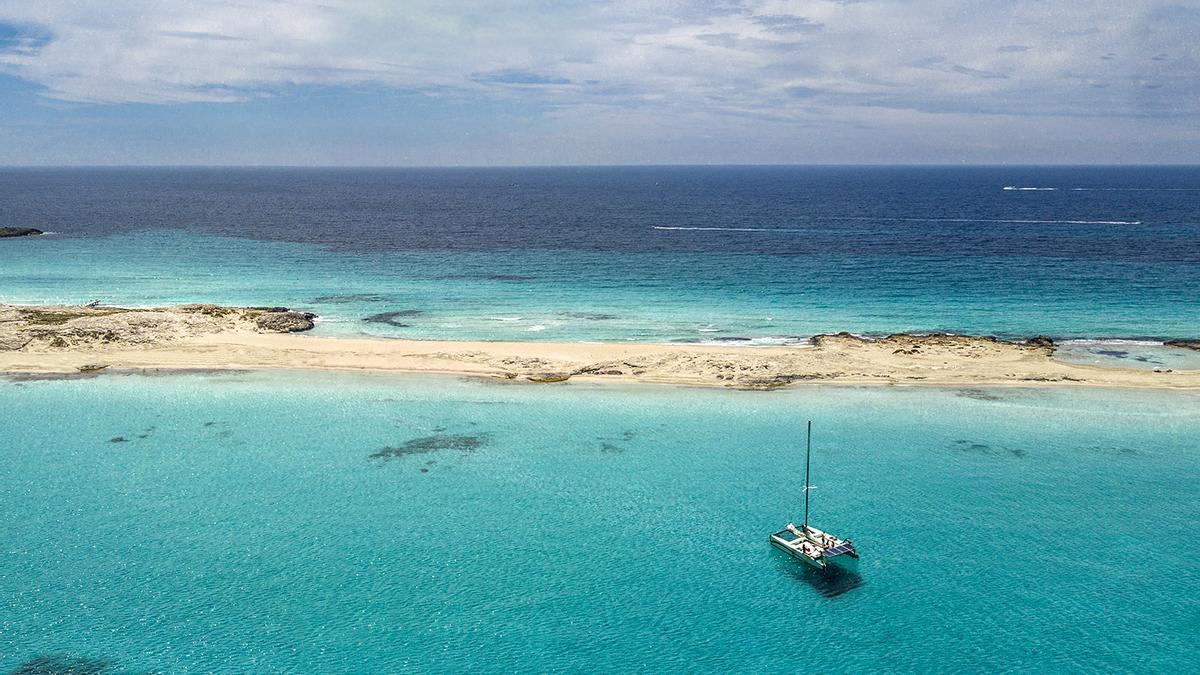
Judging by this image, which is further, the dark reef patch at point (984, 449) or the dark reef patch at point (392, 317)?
the dark reef patch at point (392, 317)

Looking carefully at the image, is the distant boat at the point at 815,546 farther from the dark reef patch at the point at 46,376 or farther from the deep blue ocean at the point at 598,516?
the dark reef patch at the point at 46,376

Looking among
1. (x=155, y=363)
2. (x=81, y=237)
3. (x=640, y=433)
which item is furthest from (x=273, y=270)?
(x=640, y=433)

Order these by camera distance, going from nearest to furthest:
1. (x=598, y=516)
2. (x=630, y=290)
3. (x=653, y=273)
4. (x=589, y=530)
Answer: (x=589, y=530), (x=598, y=516), (x=630, y=290), (x=653, y=273)

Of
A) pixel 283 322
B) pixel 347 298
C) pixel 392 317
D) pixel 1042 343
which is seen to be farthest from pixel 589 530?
pixel 347 298

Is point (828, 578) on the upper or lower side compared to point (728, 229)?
lower

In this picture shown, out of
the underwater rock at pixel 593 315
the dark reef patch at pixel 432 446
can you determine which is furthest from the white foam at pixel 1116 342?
the dark reef patch at pixel 432 446

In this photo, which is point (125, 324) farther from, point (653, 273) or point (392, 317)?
point (653, 273)
